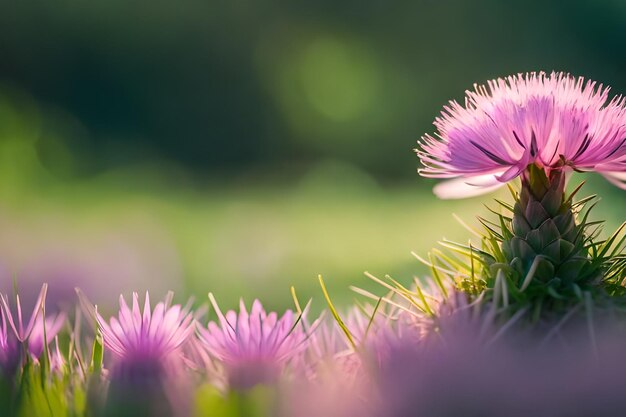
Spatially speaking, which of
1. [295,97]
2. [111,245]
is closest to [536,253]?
[111,245]

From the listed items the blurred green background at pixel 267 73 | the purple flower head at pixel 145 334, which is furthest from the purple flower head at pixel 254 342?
the blurred green background at pixel 267 73

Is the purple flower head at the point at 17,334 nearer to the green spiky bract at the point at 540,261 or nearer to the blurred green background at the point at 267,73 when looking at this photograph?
the green spiky bract at the point at 540,261

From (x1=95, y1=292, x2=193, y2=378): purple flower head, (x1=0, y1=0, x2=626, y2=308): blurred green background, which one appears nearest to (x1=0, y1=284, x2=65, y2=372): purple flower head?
(x1=95, y1=292, x2=193, y2=378): purple flower head

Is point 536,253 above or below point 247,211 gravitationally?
below

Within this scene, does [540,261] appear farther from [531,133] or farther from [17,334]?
[17,334]

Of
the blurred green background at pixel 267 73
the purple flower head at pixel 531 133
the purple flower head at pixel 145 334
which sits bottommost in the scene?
the purple flower head at pixel 145 334

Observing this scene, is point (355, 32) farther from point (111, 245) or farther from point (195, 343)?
point (195, 343)
